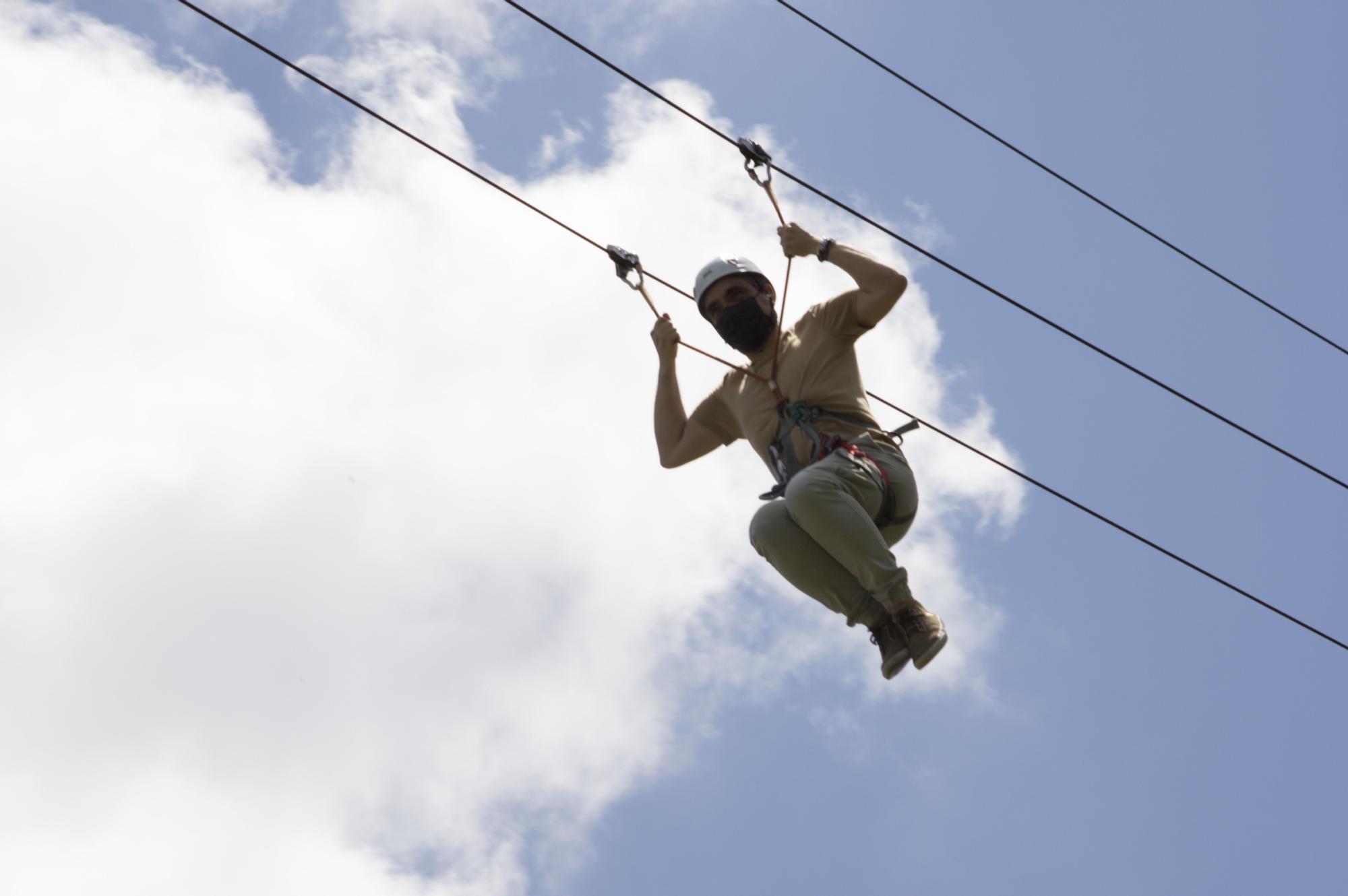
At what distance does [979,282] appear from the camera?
7.44 metres

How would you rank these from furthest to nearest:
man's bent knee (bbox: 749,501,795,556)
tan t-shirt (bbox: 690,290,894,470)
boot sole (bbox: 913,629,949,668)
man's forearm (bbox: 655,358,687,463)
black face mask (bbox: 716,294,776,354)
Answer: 1. man's forearm (bbox: 655,358,687,463)
2. black face mask (bbox: 716,294,776,354)
3. tan t-shirt (bbox: 690,290,894,470)
4. man's bent knee (bbox: 749,501,795,556)
5. boot sole (bbox: 913,629,949,668)

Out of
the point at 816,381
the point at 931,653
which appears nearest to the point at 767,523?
the point at 816,381

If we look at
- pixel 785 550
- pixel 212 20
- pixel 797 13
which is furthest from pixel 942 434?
pixel 212 20

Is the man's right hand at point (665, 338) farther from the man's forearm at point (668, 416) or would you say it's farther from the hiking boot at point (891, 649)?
the hiking boot at point (891, 649)

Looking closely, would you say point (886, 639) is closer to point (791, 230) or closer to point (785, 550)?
point (785, 550)

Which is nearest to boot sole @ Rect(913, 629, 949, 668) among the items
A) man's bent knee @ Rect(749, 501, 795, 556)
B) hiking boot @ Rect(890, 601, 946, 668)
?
hiking boot @ Rect(890, 601, 946, 668)

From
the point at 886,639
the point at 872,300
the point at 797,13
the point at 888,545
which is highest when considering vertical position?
the point at 797,13

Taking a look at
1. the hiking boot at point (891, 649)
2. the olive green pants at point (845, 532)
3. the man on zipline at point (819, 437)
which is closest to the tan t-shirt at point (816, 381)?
the man on zipline at point (819, 437)

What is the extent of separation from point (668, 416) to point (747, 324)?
0.59 meters

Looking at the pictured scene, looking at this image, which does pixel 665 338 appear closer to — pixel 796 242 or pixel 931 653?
pixel 796 242

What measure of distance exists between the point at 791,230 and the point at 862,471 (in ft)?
3.03

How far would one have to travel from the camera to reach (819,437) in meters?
6.84

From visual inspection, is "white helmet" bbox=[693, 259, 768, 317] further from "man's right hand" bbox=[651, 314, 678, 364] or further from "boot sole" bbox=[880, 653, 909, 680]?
"boot sole" bbox=[880, 653, 909, 680]

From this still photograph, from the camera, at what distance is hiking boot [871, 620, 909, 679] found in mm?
6551
